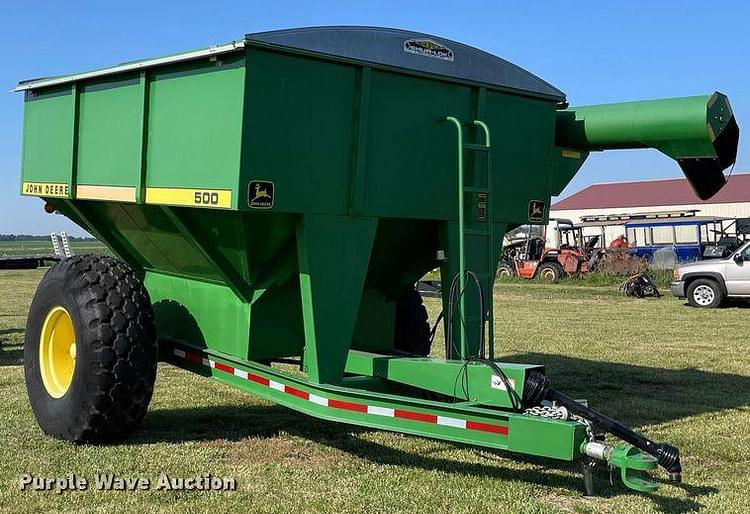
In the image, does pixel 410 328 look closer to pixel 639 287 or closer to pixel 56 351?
pixel 56 351

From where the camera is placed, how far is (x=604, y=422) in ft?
14.4

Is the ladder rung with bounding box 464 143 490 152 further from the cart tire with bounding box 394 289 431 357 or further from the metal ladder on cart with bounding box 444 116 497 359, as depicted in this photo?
the cart tire with bounding box 394 289 431 357

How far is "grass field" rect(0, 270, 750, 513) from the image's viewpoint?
429cm

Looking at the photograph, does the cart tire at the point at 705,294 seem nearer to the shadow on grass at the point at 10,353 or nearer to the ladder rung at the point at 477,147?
the shadow on grass at the point at 10,353

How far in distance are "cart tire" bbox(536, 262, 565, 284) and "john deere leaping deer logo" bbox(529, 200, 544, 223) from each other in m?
20.4

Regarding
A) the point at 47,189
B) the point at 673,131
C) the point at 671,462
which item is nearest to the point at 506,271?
the point at 47,189

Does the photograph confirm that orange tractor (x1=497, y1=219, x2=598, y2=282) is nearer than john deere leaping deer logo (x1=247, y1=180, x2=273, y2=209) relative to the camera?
No

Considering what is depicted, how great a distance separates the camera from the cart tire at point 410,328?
691 centimetres

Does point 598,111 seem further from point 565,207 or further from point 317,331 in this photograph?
point 565,207

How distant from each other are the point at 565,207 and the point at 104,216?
46457 millimetres

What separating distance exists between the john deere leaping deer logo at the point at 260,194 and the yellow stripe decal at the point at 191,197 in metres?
0.12

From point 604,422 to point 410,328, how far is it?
8.89 feet

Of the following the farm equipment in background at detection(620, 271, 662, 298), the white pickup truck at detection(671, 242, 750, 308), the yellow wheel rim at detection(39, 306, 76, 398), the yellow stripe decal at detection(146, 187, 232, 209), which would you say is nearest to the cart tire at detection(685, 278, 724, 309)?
the white pickup truck at detection(671, 242, 750, 308)

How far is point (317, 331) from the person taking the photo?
16.0 ft
